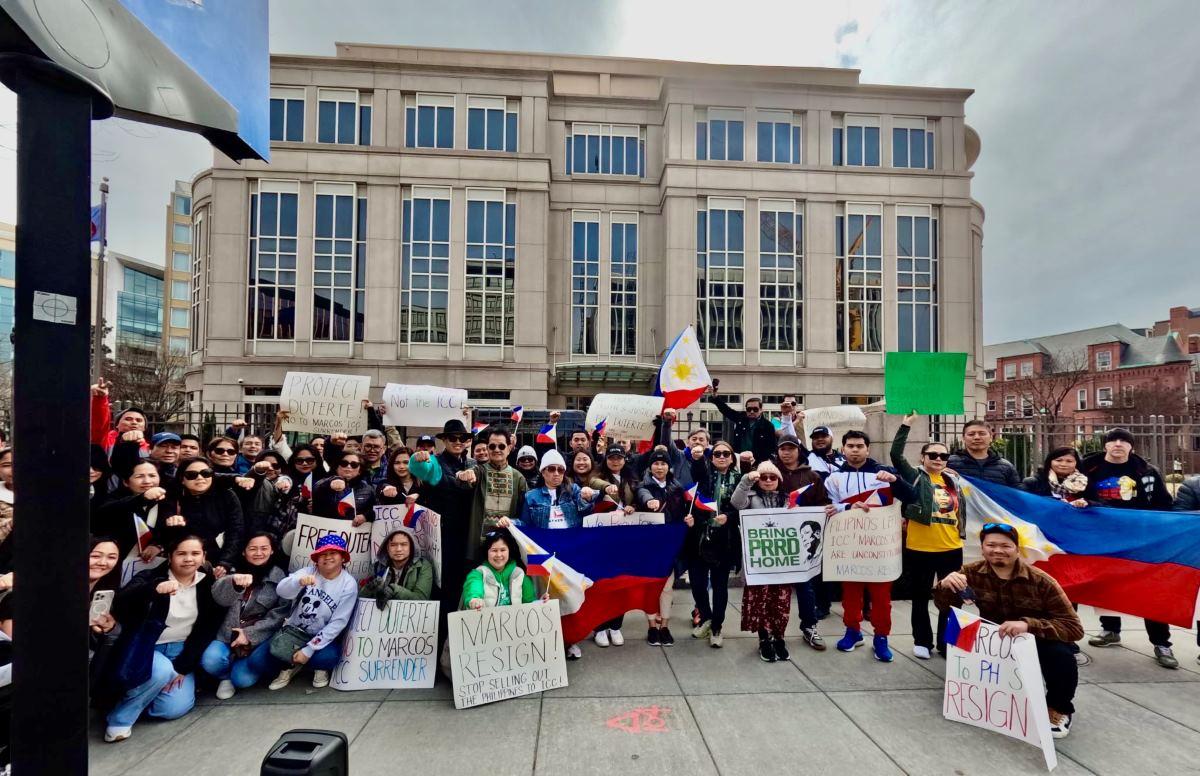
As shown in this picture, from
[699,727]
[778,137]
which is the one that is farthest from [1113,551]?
[778,137]

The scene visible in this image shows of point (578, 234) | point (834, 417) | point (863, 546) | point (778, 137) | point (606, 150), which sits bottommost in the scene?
point (863, 546)

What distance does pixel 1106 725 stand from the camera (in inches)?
168

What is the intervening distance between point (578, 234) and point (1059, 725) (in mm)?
28394

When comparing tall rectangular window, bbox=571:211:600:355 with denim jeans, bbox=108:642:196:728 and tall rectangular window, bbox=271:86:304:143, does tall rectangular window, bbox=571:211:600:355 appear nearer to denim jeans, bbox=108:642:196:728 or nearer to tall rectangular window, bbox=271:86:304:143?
tall rectangular window, bbox=271:86:304:143

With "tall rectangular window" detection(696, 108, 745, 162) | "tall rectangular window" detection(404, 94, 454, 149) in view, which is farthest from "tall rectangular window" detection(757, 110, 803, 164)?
"tall rectangular window" detection(404, 94, 454, 149)

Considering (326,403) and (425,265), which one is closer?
(326,403)

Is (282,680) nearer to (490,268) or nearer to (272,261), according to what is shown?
(490,268)

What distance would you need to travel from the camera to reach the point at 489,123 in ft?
93.7

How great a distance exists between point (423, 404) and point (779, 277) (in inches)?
980

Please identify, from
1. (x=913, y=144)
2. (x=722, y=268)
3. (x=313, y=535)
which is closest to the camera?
(x=313, y=535)

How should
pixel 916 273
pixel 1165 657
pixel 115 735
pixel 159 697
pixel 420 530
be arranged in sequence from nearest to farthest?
pixel 115 735, pixel 159 697, pixel 1165 657, pixel 420 530, pixel 916 273

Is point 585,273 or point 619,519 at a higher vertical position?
point 585,273

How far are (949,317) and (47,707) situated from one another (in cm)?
3472

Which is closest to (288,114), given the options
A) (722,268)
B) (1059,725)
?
(722,268)
